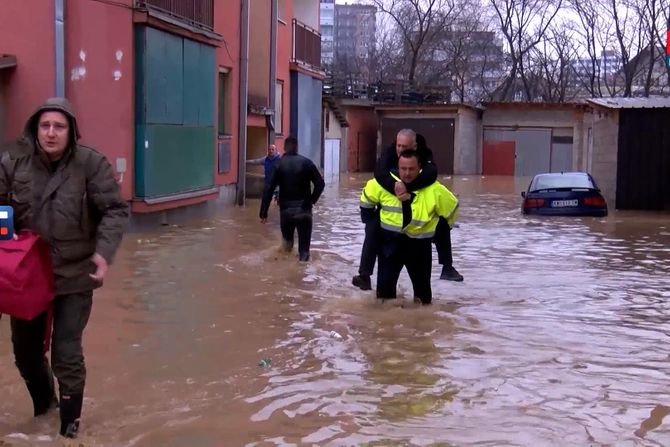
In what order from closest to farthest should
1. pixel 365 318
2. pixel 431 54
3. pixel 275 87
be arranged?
pixel 365 318, pixel 275 87, pixel 431 54

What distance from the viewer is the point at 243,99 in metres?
21.6

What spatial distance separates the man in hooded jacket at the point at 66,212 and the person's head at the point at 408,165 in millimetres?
3471

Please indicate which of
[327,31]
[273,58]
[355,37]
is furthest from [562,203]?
Result: [327,31]

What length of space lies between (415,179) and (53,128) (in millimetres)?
3917

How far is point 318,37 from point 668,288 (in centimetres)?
2015

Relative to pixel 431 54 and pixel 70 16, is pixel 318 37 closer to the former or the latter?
pixel 70 16

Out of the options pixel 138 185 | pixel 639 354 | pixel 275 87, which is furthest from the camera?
pixel 275 87

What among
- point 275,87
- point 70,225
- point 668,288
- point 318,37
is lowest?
point 668,288

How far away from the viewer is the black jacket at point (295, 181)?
1200 centimetres

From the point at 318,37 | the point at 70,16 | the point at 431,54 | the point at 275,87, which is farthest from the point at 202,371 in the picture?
the point at 431,54

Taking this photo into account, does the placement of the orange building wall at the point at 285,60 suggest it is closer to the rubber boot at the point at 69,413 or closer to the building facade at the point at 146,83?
the building facade at the point at 146,83

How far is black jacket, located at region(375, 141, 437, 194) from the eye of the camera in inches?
317

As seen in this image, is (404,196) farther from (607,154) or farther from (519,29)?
(519,29)

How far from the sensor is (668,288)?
35.8ft
